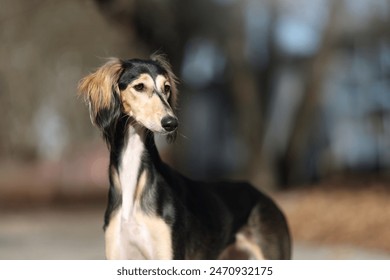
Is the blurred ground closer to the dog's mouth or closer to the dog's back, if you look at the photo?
the dog's back

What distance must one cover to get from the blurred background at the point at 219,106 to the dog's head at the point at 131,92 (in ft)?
14.5

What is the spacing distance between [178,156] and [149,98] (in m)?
7.19

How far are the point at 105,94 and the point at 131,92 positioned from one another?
0.17m

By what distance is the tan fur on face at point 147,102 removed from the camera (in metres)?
3.52

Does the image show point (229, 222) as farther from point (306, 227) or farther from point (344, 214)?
point (344, 214)

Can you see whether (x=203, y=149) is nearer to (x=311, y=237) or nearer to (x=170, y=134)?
(x=311, y=237)

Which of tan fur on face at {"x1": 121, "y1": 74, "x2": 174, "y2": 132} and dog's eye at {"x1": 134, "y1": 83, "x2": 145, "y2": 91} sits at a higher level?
dog's eye at {"x1": 134, "y1": 83, "x2": 145, "y2": 91}

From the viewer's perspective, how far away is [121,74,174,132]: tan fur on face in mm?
3522

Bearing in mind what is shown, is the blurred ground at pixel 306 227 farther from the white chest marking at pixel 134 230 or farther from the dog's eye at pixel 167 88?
the dog's eye at pixel 167 88

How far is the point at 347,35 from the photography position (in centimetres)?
1189

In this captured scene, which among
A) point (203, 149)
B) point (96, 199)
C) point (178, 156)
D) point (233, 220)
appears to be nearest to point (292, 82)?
point (203, 149)

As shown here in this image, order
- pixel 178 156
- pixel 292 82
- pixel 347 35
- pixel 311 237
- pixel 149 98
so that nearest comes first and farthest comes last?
pixel 149 98 → pixel 311 237 → pixel 178 156 → pixel 347 35 → pixel 292 82

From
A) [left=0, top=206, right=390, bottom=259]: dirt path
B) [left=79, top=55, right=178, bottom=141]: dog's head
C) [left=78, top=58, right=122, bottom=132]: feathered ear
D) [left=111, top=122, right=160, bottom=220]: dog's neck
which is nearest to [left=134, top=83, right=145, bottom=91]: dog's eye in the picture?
[left=79, top=55, right=178, bottom=141]: dog's head

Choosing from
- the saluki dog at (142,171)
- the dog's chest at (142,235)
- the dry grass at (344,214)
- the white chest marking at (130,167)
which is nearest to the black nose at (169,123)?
the saluki dog at (142,171)
